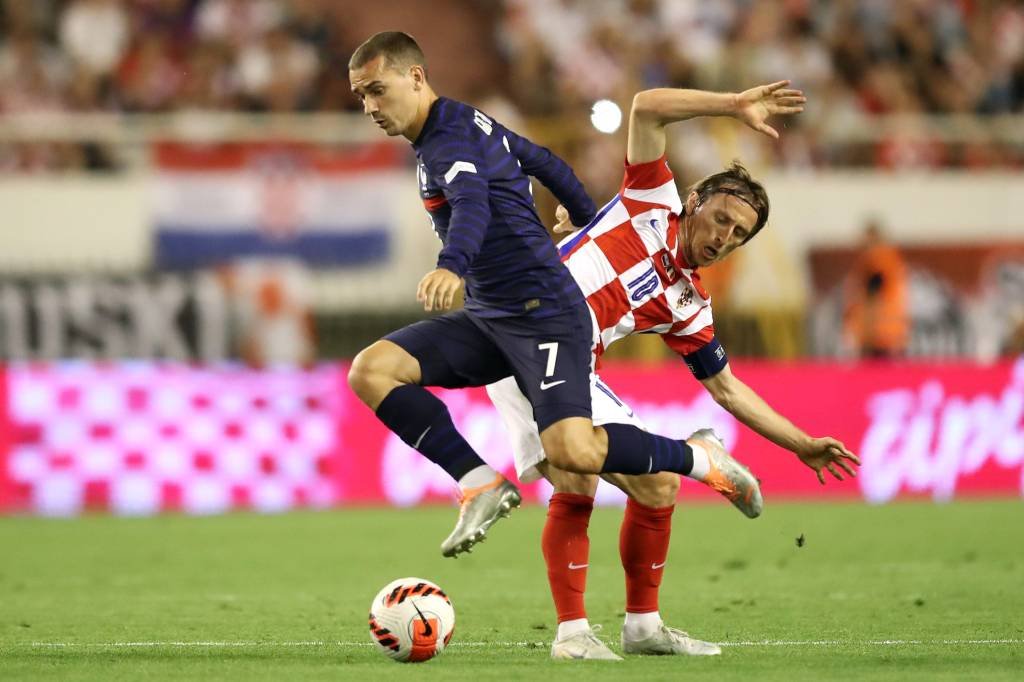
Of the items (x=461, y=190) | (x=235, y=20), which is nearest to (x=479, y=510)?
(x=461, y=190)

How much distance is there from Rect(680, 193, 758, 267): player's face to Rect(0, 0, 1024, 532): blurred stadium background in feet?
24.0

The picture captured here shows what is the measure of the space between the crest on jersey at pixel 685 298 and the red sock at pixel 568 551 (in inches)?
34.2

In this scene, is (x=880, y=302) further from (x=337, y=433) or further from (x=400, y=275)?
(x=337, y=433)

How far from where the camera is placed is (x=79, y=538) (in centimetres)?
1226

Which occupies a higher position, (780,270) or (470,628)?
(780,270)

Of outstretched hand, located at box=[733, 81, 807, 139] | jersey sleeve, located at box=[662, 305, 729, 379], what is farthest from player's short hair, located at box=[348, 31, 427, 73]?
jersey sleeve, located at box=[662, 305, 729, 379]

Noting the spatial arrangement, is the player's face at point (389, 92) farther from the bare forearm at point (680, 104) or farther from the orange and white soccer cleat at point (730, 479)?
the orange and white soccer cleat at point (730, 479)

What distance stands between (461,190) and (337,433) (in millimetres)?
8273

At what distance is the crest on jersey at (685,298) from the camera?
703cm

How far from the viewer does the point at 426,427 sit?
6.62 meters

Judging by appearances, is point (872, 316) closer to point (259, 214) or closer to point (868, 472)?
point (868, 472)

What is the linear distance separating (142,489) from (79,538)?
1831mm

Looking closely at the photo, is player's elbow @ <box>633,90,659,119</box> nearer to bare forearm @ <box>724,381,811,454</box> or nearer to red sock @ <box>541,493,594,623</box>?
bare forearm @ <box>724,381,811,454</box>

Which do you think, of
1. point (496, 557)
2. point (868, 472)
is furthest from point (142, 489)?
point (868, 472)
